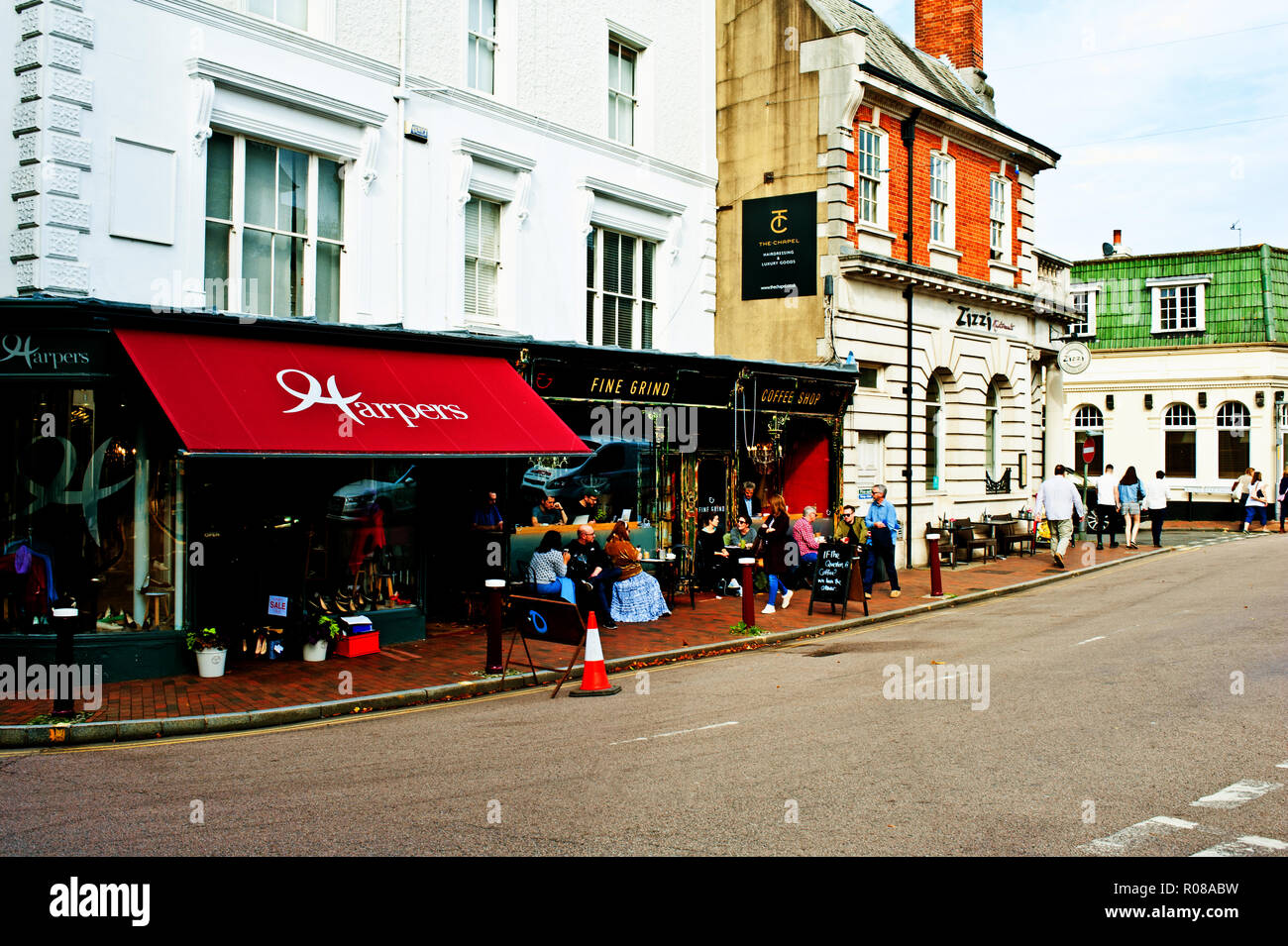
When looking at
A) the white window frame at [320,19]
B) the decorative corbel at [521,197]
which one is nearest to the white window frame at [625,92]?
the decorative corbel at [521,197]

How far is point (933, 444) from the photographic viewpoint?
Result: 25406mm

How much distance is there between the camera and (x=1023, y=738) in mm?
8258

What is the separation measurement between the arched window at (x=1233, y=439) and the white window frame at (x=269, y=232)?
35.8 metres

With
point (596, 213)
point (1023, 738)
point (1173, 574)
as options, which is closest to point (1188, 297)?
point (1173, 574)

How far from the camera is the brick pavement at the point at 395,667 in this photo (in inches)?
402

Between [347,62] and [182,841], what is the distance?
36.4 feet

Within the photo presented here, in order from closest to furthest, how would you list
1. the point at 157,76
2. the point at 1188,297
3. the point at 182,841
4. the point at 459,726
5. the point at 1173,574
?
the point at 182,841 < the point at 459,726 < the point at 157,76 < the point at 1173,574 < the point at 1188,297

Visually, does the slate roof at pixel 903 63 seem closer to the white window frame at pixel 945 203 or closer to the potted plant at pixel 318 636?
the white window frame at pixel 945 203

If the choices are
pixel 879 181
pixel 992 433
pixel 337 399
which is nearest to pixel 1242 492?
pixel 992 433

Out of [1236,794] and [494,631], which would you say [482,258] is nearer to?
[494,631]

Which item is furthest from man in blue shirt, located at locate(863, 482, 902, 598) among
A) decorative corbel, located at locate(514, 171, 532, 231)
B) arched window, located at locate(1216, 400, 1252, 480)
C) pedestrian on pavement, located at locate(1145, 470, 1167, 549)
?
arched window, located at locate(1216, 400, 1252, 480)

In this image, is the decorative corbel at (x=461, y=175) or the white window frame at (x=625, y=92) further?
the white window frame at (x=625, y=92)

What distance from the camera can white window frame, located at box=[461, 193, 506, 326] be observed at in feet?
51.4
